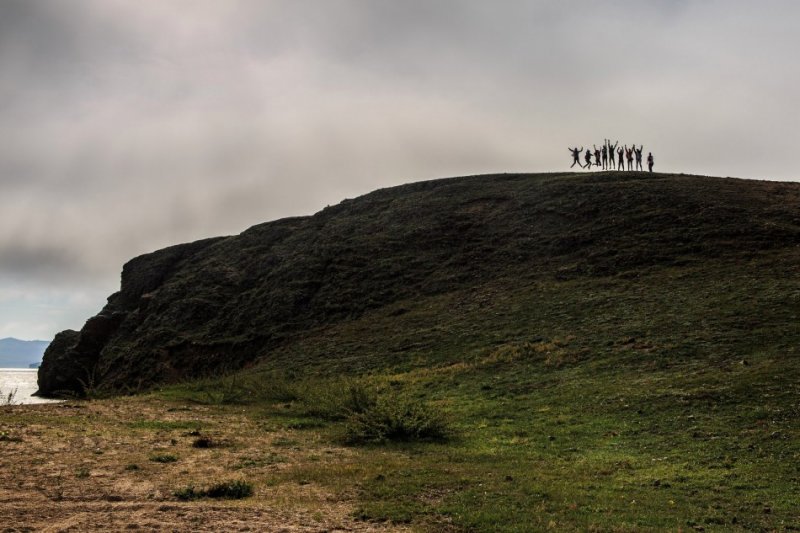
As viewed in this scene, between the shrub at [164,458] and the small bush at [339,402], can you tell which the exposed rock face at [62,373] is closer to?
the small bush at [339,402]

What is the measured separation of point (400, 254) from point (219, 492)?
44114 millimetres

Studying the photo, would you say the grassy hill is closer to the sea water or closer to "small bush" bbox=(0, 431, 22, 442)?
the sea water

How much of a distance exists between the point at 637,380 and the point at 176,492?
1726cm

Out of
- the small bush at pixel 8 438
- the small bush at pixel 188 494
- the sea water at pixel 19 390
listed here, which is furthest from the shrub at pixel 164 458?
the sea water at pixel 19 390

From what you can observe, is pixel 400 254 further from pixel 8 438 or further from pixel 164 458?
pixel 164 458

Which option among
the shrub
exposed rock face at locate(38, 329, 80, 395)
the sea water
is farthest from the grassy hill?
the sea water

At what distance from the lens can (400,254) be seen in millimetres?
55438

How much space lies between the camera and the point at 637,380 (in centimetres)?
2302

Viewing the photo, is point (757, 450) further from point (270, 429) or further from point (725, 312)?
point (725, 312)

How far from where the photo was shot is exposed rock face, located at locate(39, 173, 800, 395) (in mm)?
45594

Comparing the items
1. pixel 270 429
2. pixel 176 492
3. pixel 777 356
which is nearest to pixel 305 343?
pixel 270 429

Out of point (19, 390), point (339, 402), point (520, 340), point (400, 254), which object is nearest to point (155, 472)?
point (339, 402)

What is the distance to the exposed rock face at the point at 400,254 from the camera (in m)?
45.6

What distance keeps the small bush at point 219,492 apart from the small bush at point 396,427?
6.74 meters
